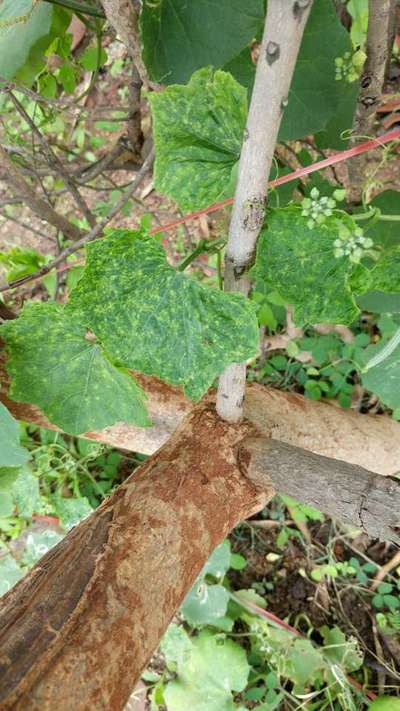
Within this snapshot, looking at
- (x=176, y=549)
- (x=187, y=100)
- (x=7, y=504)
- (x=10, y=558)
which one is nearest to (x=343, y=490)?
(x=176, y=549)

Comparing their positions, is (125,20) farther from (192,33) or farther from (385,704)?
(385,704)

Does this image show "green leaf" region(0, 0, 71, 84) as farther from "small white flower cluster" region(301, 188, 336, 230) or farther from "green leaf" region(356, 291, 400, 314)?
"green leaf" region(356, 291, 400, 314)

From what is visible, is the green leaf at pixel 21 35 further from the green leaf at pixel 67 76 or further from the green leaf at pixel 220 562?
the green leaf at pixel 220 562

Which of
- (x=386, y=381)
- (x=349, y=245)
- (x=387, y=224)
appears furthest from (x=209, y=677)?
(x=349, y=245)

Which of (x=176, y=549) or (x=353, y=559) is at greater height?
(x=176, y=549)

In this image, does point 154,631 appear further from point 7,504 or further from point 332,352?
point 332,352

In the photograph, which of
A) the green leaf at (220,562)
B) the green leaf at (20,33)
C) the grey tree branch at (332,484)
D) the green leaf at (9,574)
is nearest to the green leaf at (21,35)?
the green leaf at (20,33)
